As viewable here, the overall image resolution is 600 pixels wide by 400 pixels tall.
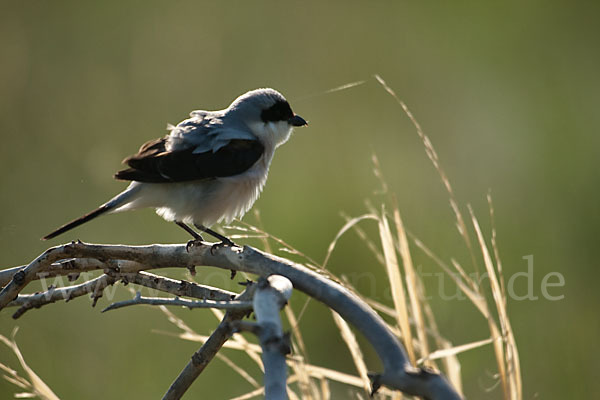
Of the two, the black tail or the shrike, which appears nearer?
the black tail

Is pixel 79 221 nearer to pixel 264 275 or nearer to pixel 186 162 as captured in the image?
pixel 186 162

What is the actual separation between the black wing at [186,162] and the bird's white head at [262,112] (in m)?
0.11

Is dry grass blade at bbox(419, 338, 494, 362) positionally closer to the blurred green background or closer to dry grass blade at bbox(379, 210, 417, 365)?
dry grass blade at bbox(379, 210, 417, 365)

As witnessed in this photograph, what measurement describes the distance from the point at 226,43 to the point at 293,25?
1.90 feet

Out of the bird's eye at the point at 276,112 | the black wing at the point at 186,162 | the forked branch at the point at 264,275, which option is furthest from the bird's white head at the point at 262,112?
the forked branch at the point at 264,275

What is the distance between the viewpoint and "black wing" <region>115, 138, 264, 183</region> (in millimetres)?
2367

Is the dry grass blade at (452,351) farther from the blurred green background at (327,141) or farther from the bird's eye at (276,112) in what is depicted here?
the blurred green background at (327,141)

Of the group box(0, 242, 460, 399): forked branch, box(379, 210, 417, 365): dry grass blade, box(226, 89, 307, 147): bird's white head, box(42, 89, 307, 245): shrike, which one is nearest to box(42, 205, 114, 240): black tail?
box(42, 89, 307, 245): shrike

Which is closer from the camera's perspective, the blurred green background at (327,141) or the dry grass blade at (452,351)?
the dry grass blade at (452,351)

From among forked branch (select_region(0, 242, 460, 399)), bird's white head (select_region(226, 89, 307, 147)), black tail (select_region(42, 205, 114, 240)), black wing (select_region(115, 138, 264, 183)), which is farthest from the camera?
bird's white head (select_region(226, 89, 307, 147))

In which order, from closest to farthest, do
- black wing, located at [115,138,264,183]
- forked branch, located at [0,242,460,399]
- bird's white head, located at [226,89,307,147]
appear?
1. forked branch, located at [0,242,460,399]
2. black wing, located at [115,138,264,183]
3. bird's white head, located at [226,89,307,147]

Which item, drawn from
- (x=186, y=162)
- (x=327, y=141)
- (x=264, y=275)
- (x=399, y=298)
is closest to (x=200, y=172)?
(x=186, y=162)

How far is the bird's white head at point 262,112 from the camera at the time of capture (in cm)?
279

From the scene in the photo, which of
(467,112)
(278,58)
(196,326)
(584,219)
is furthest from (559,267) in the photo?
(278,58)
